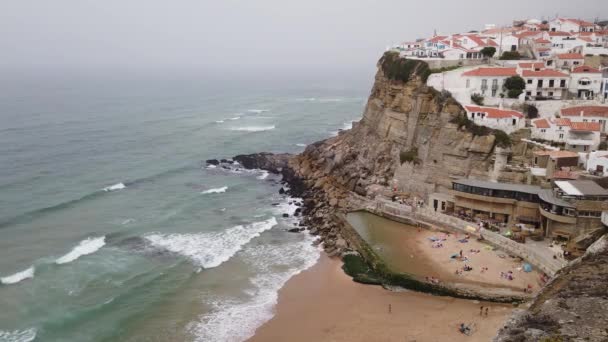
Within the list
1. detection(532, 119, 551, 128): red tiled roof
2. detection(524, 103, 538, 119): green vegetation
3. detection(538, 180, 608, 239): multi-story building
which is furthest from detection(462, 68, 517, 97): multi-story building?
detection(538, 180, 608, 239): multi-story building

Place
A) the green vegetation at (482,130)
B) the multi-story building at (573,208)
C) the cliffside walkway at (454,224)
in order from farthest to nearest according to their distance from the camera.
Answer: the green vegetation at (482,130), the multi-story building at (573,208), the cliffside walkway at (454,224)

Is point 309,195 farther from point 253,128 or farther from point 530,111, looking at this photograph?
point 253,128

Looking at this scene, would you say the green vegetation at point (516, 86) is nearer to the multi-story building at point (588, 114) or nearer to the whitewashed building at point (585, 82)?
the multi-story building at point (588, 114)

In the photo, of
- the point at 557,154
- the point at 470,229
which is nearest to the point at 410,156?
the point at 470,229

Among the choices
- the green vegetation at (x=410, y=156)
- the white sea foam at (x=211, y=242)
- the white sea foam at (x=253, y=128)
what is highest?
the green vegetation at (x=410, y=156)

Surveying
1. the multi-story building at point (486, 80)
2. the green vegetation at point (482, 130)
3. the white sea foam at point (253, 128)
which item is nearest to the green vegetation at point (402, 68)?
the multi-story building at point (486, 80)

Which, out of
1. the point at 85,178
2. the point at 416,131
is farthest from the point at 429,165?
the point at 85,178
